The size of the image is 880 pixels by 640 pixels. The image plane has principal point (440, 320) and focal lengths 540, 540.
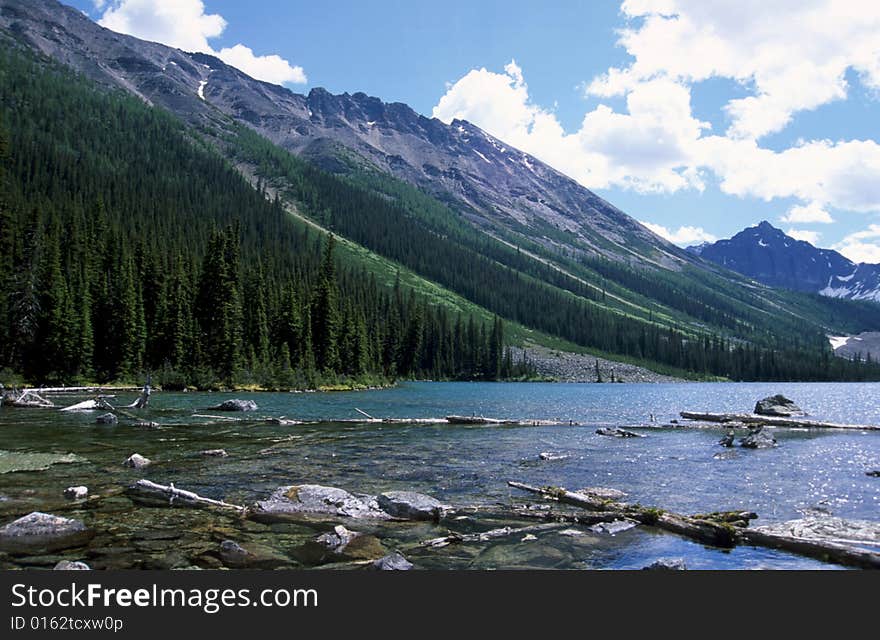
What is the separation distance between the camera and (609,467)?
1183 inches

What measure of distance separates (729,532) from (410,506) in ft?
33.1

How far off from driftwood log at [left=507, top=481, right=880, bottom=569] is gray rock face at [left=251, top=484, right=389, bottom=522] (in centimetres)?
808

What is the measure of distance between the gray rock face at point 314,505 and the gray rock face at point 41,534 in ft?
16.2

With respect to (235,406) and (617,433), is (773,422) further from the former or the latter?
(235,406)

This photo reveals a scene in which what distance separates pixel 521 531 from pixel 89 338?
3317 inches

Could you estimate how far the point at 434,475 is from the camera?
26641 millimetres

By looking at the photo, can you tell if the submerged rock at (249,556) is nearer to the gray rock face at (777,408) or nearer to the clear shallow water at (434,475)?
the clear shallow water at (434,475)

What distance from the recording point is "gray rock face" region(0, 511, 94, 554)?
1405 centimetres

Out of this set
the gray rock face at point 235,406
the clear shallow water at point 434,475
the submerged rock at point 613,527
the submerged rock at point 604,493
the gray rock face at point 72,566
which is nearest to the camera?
the gray rock face at point 72,566

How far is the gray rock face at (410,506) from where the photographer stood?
732 inches

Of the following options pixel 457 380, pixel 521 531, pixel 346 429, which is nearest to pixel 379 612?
pixel 521 531

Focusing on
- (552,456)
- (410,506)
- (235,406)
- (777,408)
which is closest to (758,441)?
(552,456)

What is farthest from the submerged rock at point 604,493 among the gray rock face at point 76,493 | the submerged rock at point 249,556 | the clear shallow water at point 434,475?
the gray rock face at point 76,493

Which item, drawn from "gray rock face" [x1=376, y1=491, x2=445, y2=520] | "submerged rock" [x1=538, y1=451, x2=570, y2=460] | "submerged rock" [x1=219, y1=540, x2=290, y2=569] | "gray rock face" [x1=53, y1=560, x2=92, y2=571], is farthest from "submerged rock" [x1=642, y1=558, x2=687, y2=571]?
"submerged rock" [x1=538, y1=451, x2=570, y2=460]
